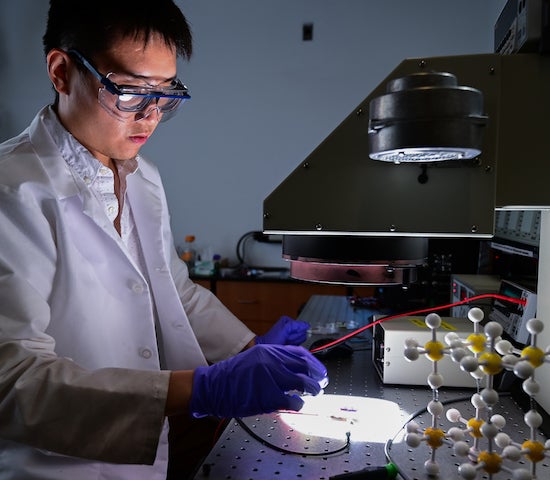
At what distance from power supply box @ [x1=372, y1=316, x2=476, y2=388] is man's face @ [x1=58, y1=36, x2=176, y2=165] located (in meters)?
0.80

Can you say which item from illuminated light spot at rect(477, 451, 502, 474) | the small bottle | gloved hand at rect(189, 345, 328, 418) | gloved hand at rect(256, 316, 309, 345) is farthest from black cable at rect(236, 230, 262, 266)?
illuminated light spot at rect(477, 451, 502, 474)

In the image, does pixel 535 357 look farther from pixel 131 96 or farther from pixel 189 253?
pixel 189 253

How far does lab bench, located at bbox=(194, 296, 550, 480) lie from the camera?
83 cm

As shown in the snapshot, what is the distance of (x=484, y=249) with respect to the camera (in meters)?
1.98

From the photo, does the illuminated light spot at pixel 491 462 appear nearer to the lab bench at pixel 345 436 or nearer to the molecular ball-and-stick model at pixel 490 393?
the molecular ball-and-stick model at pixel 490 393

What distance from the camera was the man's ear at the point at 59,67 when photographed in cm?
101

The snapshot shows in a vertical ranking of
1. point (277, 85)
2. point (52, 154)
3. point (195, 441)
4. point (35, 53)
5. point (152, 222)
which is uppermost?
point (35, 53)

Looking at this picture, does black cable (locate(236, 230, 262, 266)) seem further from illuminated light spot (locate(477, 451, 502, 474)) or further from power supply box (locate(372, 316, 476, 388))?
illuminated light spot (locate(477, 451, 502, 474))

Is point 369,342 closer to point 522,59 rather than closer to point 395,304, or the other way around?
point 395,304

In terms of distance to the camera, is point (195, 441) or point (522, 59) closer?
point (522, 59)

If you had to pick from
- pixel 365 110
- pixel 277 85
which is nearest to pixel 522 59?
pixel 365 110

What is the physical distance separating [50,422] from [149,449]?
0.17 meters

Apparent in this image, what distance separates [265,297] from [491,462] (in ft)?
8.96

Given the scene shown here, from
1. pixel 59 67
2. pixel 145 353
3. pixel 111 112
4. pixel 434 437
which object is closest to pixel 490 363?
pixel 434 437
